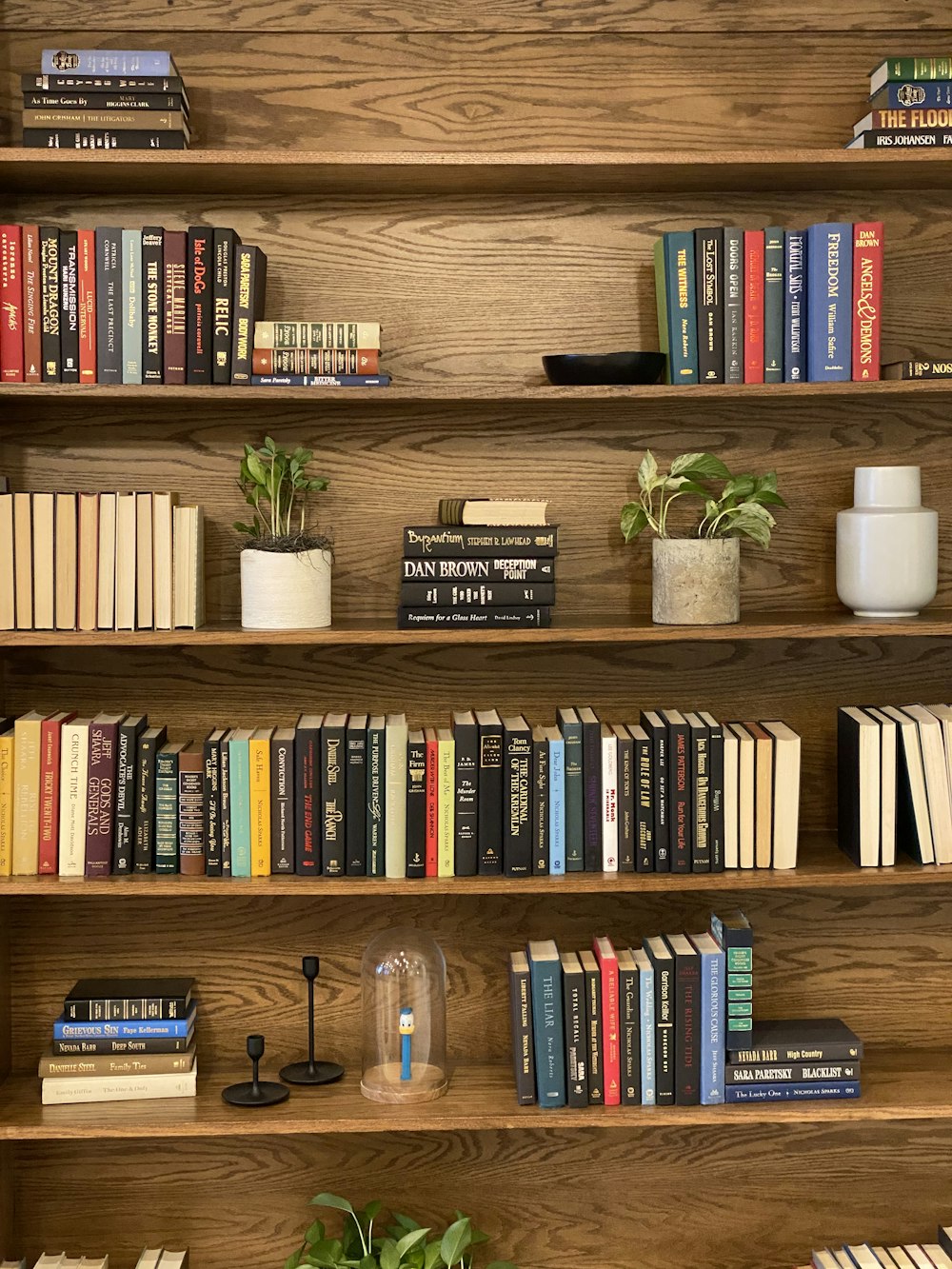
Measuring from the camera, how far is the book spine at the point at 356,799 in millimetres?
2170

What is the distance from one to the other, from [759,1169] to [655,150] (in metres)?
1.76

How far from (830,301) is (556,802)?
34.8 inches

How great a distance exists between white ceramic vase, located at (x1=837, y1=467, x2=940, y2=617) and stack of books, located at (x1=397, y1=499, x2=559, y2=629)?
489 mm

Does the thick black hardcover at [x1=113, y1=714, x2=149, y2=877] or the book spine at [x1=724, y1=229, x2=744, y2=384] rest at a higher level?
the book spine at [x1=724, y1=229, x2=744, y2=384]

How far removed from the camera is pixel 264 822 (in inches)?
85.6

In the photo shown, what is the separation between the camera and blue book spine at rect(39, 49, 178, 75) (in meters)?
2.05

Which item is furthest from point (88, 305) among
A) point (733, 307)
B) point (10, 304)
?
point (733, 307)

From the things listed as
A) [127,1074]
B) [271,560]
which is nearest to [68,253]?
[271,560]

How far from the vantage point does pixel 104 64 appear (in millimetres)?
2059

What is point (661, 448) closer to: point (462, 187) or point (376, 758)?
point (462, 187)

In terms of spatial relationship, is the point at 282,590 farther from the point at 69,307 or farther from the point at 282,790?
the point at 69,307

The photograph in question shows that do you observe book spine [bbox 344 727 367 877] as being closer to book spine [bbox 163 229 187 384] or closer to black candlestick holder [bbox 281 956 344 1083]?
black candlestick holder [bbox 281 956 344 1083]

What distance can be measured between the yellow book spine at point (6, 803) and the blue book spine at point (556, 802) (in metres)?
0.85

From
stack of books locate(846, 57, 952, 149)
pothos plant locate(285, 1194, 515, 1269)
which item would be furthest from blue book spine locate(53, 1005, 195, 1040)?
stack of books locate(846, 57, 952, 149)
